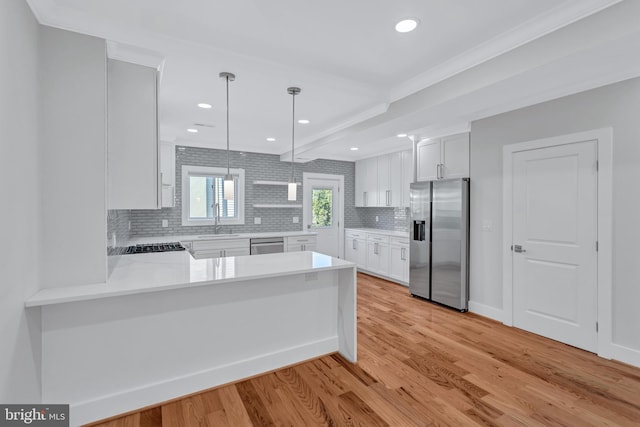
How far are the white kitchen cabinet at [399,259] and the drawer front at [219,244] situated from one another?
2.62 meters

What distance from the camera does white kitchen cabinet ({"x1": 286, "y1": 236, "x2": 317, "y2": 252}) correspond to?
5.68 metres

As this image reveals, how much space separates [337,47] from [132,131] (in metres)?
1.69

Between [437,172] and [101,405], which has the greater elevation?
[437,172]

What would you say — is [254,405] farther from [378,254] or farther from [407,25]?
[378,254]

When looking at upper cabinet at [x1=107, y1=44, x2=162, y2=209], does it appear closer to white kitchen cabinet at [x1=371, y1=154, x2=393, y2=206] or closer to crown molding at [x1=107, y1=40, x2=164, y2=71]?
crown molding at [x1=107, y1=40, x2=164, y2=71]

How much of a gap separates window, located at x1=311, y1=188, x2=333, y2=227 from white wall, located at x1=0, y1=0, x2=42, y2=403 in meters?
5.14

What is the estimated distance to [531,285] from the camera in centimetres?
338

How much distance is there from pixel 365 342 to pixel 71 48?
3.36 metres

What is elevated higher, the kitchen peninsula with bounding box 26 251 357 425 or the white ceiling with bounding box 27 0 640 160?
the white ceiling with bounding box 27 0 640 160

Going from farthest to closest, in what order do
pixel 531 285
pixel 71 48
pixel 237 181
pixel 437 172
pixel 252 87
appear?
pixel 237 181 < pixel 437 172 < pixel 531 285 < pixel 252 87 < pixel 71 48

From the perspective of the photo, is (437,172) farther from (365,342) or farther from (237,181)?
(237,181)

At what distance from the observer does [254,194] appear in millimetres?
5973

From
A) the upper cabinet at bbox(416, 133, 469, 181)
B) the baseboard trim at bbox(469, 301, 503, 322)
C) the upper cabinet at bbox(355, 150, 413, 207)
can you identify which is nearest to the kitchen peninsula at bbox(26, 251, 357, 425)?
the baseboard trim at bbox(469, 301, 503, 322)

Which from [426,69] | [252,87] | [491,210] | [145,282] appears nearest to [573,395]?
[491,210]
